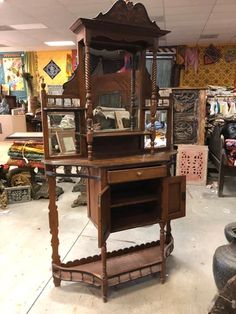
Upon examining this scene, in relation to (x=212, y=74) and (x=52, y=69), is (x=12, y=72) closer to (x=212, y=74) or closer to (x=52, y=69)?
(x=52, y=69)

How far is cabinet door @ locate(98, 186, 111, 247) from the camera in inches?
66.8

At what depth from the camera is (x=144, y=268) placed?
6.80ft

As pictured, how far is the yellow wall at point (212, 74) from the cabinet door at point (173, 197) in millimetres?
6670

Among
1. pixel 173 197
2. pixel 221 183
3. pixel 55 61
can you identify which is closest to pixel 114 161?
pixel 173 197

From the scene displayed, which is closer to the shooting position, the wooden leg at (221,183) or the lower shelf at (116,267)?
the lower shelf at (116,267)

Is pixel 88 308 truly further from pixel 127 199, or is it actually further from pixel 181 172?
pixel 181 172

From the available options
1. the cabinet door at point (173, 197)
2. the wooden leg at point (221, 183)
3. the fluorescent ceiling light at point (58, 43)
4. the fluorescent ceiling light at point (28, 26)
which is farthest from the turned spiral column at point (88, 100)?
the fluorescent ceiling light at point (58, 43)

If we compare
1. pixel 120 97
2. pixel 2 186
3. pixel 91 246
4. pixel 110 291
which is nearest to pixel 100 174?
pixel 120 97

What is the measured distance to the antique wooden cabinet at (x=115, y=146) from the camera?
1831mm

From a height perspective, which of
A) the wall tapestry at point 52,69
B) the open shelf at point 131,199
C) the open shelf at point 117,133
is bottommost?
the open shelf at point 131,199

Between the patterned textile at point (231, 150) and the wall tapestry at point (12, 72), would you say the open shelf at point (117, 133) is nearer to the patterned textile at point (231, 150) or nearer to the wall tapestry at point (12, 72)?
the patterned textile at point (231, 150)

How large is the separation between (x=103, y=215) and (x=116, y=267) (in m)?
0.59

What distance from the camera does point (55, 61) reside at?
921cm

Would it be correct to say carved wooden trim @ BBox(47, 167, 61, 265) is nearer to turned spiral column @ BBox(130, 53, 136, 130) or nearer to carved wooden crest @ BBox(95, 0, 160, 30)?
turned spiral column @ BBox(130, 53, 136, 130)
